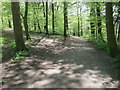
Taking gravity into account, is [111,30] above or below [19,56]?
above

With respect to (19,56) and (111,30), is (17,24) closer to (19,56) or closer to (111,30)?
(19,56)

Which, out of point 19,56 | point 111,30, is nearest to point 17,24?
point 19,56

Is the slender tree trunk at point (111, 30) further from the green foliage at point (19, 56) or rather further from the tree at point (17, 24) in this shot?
the tree at point (17, 24)

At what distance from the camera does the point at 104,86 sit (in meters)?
3.74

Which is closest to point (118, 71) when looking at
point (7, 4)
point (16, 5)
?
point (16, 5)

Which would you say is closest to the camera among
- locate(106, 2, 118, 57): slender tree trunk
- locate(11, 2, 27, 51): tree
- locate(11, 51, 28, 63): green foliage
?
locate(11, 51, 28, 63): green foliage

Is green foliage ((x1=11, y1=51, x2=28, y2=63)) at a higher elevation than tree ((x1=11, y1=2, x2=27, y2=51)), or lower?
lower

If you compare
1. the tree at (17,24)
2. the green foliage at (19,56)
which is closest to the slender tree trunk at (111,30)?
the green foliage at (19,56)

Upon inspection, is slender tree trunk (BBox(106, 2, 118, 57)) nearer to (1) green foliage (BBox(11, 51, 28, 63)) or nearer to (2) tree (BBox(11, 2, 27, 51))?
(1) green foliage (BBox(11, 51, 28, 63))

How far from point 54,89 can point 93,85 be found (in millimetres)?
1261

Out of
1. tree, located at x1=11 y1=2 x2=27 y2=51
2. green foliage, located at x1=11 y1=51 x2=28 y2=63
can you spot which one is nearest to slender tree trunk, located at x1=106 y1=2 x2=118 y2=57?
green foliage, located at x1=11 y1=51 x2=28 y2=63

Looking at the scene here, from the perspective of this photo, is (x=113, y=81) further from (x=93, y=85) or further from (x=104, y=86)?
(x=93, y=85)

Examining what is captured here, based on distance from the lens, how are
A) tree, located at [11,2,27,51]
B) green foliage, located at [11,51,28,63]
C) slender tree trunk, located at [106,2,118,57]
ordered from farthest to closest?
tree, located at [11,2,27,51] → slender tree trunk, located at [106,2,118,57] → green foliage, located at [11,51,28,63]

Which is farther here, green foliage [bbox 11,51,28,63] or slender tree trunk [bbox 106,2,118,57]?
slender tree trunk [bbox 106,2,118,57]
